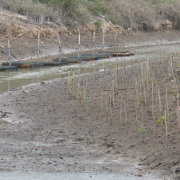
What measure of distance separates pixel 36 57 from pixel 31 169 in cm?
1745

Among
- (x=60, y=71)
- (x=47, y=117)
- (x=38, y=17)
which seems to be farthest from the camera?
(x=38, y=17)

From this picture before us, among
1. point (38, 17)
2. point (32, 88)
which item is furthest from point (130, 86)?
point (38, 17)

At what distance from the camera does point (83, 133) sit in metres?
9.39

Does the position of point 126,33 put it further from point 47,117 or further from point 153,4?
point 47,117

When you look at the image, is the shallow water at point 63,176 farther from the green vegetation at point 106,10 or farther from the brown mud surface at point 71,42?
the green vegetation at point 106,10

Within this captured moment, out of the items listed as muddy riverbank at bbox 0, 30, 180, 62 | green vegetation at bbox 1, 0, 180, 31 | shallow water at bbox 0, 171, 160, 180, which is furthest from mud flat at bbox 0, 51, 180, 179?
green vegetation at bbox 1, 0, 180, 31

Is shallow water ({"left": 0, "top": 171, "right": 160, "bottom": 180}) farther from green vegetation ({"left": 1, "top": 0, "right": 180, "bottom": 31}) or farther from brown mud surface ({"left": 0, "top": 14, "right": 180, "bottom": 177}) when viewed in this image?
green vegetation ({"left": 1, "top": 0, "right": 180, "bottom": 31})

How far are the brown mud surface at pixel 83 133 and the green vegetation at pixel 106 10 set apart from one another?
1667 cm

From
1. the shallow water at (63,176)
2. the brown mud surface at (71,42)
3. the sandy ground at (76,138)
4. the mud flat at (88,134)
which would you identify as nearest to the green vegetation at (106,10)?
the brown mud surface at (71,42)

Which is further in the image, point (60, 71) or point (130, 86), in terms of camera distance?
point (60, 71)

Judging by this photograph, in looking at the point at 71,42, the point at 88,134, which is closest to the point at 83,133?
the point at 88,134

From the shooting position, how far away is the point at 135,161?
7652mm

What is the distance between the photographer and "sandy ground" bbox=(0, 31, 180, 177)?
7.60 meters

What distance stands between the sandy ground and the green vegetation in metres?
17.5
